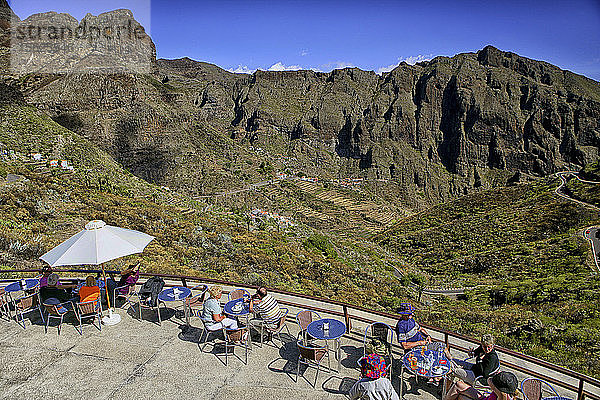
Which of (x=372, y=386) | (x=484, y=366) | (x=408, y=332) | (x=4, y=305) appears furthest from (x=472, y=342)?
(x=4, y=305)

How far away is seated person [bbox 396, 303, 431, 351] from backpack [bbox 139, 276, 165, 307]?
17.1 ft

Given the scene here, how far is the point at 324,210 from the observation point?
85812 mm

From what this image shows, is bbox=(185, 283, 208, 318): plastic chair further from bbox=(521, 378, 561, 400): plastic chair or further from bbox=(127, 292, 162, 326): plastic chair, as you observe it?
bbox=(521, 378, 561, 400): plastic chair

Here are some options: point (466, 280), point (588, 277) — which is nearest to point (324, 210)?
point (466, 280)

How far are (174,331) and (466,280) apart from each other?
1308 inches

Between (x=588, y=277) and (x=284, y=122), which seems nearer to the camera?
(x=588, y=277)

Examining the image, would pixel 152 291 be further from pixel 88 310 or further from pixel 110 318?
pixel 88 310

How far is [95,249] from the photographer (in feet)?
26.2

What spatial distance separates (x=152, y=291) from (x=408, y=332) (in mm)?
5523

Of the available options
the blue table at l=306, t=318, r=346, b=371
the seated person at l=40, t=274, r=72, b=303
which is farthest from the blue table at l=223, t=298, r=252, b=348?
the seated person at l=40, t=274, r=72, b=303

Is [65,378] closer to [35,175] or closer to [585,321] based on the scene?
[35,175]

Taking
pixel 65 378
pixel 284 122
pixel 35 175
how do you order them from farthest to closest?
pixel 284 122
pixel 35 175
pixel 65 378

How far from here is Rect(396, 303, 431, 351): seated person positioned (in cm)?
709

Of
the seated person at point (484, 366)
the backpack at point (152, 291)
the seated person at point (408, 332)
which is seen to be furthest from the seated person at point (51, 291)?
the seated person at point (484, 366)
